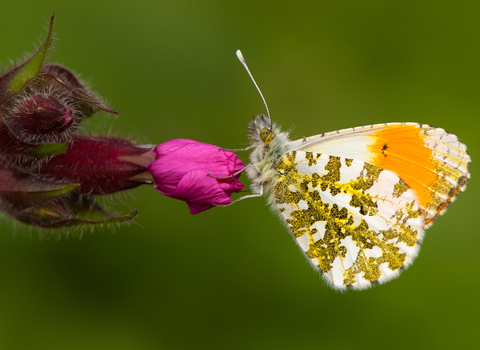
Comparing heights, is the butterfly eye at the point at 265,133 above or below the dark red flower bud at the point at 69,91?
Result: above

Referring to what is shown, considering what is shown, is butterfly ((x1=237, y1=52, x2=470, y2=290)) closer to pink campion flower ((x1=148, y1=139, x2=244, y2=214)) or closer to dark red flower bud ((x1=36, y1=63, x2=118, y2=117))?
pink campion flower ((x1=148, y1=139, x2=244, y2=214))

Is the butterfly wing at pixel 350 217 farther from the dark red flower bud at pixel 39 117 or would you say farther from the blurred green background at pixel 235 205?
the dark red flower bud at pixel 39 117

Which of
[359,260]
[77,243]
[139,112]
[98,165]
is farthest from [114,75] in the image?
[359,260]

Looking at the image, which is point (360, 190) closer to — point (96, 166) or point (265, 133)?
point (265, 133)

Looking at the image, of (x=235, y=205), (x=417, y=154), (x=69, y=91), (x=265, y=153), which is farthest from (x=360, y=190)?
(x=69, y=91)

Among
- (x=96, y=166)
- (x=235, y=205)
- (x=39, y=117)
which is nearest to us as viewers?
(x=39, y=117)

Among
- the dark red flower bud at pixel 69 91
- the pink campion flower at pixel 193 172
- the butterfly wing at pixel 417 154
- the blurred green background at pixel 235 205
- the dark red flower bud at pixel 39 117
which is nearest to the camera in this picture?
the dark red flower bud at pixel 39 117

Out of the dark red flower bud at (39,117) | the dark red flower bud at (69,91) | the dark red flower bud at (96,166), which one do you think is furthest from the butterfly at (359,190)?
the dark red flower bud at (39,117)

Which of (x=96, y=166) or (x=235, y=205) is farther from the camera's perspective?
(x=235, y=205)

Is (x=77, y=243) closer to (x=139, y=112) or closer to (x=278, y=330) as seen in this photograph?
(x=139, y=112)
